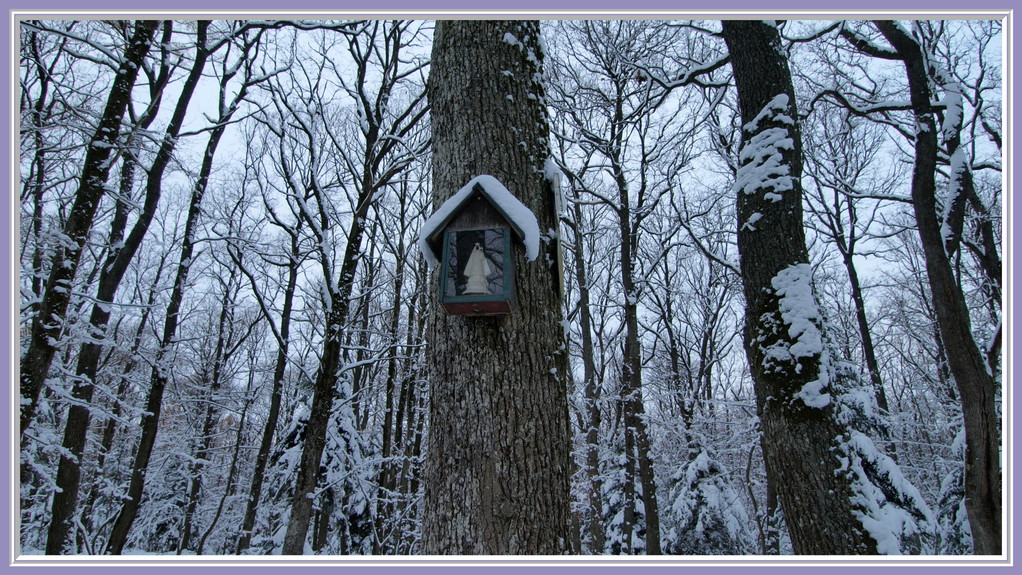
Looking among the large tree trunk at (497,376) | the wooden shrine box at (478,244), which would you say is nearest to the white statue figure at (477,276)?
the wooden shrine box at (478,244)

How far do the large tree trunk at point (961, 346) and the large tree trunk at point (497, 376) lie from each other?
330cm

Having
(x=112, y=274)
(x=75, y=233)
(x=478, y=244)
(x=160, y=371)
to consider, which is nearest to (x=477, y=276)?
(x=478, y=244)

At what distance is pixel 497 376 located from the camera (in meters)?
1.80

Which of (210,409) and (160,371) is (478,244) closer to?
(160,371)

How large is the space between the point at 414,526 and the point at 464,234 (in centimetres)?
1044

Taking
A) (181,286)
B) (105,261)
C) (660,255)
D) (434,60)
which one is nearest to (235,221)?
(181,286)

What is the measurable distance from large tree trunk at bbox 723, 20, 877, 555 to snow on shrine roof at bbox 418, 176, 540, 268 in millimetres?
2439

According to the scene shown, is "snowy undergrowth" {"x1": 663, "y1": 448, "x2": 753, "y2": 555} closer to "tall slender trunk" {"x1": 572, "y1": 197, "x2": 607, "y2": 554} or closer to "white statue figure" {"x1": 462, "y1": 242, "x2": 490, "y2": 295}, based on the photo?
"tall slender trunk" {"x1": 572, "y1": 197, "x2": 607, "y2": 554}

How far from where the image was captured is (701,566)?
185 cm

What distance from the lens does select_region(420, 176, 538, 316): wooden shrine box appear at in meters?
1.78

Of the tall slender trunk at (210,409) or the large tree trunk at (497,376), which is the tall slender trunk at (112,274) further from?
the large tree trunk at (497,376)

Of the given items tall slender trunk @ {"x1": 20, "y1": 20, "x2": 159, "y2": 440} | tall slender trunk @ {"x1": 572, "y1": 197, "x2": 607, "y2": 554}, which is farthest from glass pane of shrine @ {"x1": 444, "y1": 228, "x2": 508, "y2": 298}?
tall slender trunk @ {"x1": 572, "y1": 197, "x2": 607, "y2": 554}

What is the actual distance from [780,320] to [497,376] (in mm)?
2625

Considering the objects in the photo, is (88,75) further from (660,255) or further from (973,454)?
(973,454)
